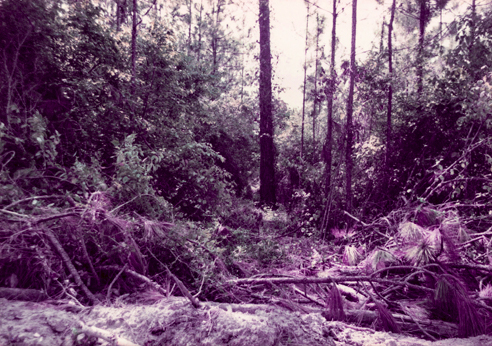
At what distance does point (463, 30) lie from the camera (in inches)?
130

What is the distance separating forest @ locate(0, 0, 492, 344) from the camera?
2.33 metres

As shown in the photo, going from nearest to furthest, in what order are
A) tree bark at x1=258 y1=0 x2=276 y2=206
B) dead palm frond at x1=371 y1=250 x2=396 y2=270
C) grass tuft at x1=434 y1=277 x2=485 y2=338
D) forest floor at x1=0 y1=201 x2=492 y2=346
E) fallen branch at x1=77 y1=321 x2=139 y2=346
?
fallen branch at x1=77 y1=321 x2=139 y2=346 < forest floor at x1=0 y1=201 x2=492 y2=346 < grass tuft at x1=434 y1=277 x2=485 y2=338 < dead palm frond at x1=371 y1=250 x2=396 y2=270 < tree bark at x1=258 y1=0 x2=276 y2=206

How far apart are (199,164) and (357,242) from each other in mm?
3032

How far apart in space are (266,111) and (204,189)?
452 centimetres

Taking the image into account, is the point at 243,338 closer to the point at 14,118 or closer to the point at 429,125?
the point at 14,118

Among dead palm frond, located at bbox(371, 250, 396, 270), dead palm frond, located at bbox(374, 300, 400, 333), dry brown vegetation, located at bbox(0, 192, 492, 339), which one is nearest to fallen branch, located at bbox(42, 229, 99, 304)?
dry brown vegetation, located at bbox(0, 192, 492, 339)

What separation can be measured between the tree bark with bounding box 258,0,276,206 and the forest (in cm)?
4

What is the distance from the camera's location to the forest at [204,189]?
233cm

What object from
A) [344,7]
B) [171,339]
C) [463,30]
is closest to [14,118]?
[171,339]

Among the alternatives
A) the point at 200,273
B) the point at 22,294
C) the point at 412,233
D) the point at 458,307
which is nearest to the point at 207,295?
the point at 200,273

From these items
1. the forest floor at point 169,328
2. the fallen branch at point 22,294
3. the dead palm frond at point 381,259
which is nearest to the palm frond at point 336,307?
the forest floor at point 169,328

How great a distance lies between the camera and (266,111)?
29.2ft

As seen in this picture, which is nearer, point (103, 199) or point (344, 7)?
point (103, 199)

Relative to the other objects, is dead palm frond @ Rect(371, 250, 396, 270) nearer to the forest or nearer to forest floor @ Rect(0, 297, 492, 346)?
the forest
